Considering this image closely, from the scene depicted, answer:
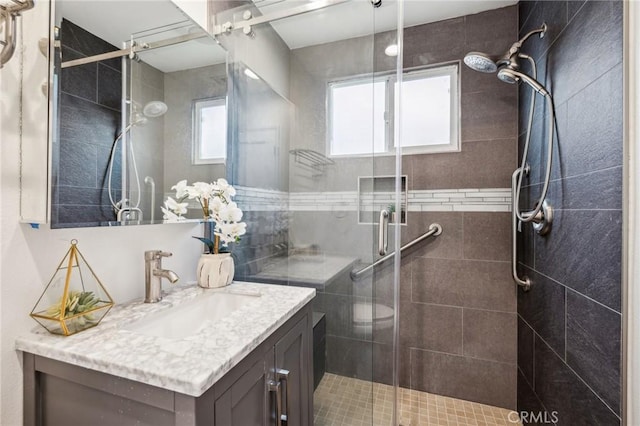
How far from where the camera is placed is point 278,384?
852mm

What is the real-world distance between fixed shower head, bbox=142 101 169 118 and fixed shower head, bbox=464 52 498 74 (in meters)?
1.47

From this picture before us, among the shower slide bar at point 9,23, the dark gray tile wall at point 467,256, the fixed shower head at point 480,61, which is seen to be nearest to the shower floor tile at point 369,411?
the dark gray tile wall at point 467,256

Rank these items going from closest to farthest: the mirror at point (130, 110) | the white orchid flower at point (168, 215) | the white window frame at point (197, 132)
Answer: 1. the mirror at point (130, 110)
2. the white orchid flower at point (168, 215)
3. the white window frame at point (197, 132)

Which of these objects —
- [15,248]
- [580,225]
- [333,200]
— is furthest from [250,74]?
[580,225]

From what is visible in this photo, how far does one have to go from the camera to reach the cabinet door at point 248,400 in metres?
0.63

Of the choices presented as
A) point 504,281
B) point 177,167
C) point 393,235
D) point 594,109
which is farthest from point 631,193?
point 177,167

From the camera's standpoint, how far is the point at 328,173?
135 centimetres

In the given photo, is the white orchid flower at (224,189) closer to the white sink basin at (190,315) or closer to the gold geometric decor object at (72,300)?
the white sink basin at (190,315)

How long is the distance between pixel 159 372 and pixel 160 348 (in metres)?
0.11

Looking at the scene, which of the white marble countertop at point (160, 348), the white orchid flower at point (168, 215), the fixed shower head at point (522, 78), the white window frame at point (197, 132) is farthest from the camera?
the fixed shower head at point (522, 78)

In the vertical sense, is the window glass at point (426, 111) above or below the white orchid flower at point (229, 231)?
above

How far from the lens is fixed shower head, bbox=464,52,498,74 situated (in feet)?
4.71

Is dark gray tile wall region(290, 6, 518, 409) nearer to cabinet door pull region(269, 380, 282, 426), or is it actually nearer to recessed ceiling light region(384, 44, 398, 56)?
recessed ceiling light region(384, 44, 398, 56)

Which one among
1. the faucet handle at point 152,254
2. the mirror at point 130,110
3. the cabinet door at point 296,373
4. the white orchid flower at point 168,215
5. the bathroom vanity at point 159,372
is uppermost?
the mirror at point 130,110
